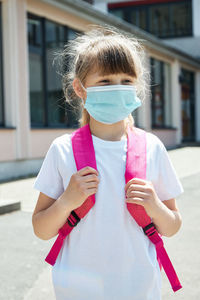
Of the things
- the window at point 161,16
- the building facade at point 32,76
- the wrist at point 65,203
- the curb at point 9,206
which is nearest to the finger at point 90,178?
the wrist at point 65,203

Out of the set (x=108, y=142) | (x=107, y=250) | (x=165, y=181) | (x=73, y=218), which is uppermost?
(x=108, y=142)

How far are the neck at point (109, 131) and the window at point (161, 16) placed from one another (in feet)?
74.6

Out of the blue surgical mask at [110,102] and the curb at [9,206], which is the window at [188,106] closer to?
the curb at [9,206]

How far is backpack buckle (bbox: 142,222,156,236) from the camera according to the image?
1.51 metres

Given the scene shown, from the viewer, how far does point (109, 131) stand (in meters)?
1.67

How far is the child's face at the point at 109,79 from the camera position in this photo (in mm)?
1618

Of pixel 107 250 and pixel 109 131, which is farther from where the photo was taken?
pixel 109 131

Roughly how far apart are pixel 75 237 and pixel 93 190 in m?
0.21

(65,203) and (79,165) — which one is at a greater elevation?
(79,165)

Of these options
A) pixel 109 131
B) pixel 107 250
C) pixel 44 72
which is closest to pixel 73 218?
pixel 107 250

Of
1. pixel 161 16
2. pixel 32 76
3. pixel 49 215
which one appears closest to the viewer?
pixel 49 215

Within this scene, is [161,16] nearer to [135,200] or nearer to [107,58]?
[107,58]

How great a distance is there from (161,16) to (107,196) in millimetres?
23149

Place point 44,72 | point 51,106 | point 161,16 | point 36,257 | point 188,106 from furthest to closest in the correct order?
point 161,16 → point 188,106 → point 51,106 → point 44,72 → point 36,257
